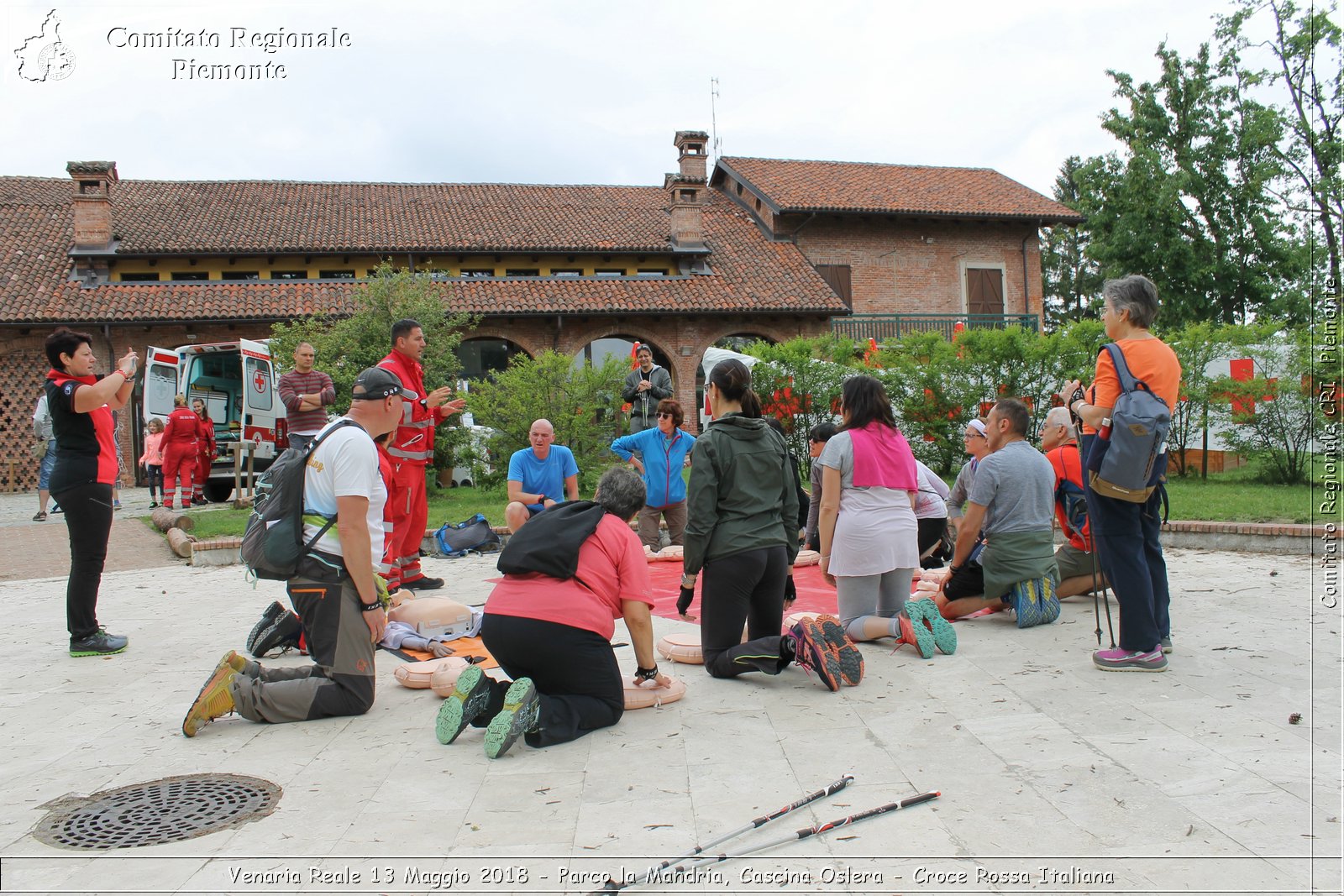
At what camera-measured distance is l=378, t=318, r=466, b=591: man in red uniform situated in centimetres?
723

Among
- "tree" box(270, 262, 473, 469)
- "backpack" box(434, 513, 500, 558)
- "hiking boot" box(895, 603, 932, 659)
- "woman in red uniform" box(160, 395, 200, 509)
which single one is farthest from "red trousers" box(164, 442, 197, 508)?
"hiking boot" box(895, 603, 932, 659)

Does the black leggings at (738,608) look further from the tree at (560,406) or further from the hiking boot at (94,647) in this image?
the tree at (560,406)

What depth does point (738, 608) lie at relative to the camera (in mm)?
5090

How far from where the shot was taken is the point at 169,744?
14.0ft

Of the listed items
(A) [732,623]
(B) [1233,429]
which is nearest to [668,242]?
(B) [1233,429]

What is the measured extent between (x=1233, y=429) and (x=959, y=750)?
34.0 ft

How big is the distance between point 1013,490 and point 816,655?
202cm

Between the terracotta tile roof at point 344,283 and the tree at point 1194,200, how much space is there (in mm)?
11963

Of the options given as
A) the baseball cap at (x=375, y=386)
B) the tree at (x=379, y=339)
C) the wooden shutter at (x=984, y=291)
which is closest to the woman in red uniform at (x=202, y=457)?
the tree at (x=379, y=339)

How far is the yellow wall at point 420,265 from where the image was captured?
82.0 feet

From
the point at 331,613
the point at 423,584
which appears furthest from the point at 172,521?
the point at 331,613

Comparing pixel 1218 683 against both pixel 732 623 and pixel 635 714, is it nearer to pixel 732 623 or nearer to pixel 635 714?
pixel 732 623

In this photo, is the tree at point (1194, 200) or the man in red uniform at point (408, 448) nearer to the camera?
the man in red uniform at point (408, 448)

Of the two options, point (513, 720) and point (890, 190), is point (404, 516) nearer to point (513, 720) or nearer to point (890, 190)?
point (513, 720)
